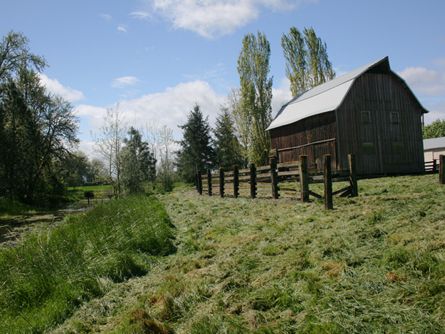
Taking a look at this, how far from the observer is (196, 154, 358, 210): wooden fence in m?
10.5

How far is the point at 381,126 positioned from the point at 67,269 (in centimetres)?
2417

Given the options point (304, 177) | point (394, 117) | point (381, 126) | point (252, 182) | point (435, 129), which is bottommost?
point (252, 182)

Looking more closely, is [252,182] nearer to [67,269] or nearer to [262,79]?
[67,269]

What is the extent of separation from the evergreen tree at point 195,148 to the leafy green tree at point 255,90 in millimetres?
7588

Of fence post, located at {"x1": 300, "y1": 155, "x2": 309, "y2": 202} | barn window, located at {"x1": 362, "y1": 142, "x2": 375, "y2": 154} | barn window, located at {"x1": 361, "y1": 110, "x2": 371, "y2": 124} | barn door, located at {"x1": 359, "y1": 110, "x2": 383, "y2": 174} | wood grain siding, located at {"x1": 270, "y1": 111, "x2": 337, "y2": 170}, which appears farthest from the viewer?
barn window, located at {"x1": 361, "y1": 110, "x2": 371, "y2": 124}

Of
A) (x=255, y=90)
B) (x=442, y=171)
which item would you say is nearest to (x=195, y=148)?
(x=255, y=90)

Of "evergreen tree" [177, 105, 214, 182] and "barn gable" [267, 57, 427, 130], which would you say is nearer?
"barn gable" [267, 57, 427, 130]

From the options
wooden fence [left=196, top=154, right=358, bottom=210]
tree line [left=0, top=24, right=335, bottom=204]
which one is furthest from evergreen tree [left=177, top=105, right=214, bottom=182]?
wooden fence [left=196, top=154, right=358, bottom=210]

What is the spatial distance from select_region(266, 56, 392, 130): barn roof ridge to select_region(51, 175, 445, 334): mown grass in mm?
18434

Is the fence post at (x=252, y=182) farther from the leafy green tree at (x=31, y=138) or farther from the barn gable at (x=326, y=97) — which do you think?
the leafy green tree at (x=31, y=138)

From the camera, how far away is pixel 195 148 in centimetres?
4575

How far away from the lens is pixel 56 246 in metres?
7.99

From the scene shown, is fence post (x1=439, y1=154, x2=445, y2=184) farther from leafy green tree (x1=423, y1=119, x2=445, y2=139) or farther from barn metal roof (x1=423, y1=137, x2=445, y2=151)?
leafy green tree (x1=423, y1=119, x2=445, y2=139)

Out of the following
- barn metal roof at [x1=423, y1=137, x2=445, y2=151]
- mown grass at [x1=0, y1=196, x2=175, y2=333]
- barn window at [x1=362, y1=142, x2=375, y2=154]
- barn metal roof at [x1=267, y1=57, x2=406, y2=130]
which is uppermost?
barn metal roof at [x1=267, y1=57, x2=406, y2=130]
